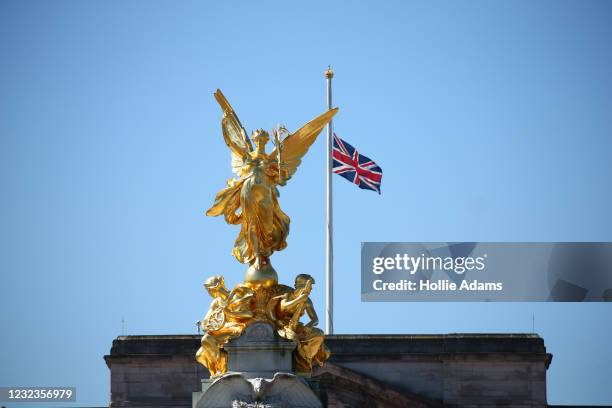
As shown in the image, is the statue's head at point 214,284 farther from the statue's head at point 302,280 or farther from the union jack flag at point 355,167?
the union jack flag at point 355,167

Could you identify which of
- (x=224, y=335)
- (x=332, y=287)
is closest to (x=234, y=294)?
(x=224, y=335)

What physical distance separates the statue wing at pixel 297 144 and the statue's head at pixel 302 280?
2548 mm

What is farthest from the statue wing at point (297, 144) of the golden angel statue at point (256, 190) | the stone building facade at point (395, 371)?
the stone building facade at point (395, 371)

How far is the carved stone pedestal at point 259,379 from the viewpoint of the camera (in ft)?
182

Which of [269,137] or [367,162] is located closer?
[269,137]

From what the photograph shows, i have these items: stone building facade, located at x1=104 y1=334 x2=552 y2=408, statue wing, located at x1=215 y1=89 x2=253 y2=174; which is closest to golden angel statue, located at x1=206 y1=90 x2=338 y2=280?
statue wing, located at x1=215 y1=89 x2=253 y2=174

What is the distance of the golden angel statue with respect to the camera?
186 ft

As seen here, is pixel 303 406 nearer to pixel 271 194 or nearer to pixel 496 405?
pixel 271 194

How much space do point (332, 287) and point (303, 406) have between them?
2517 centimetres

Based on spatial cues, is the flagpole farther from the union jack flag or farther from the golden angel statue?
the golden angel statue

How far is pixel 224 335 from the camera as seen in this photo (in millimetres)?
56344

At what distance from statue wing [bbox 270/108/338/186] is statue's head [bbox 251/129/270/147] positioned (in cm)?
37

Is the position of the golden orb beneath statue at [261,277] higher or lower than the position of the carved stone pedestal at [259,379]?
higher

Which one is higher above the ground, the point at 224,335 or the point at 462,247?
the point at 462,247
